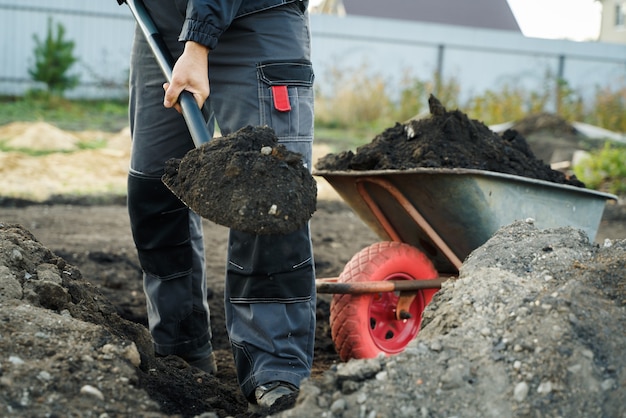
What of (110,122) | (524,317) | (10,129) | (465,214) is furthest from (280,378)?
(110,122)

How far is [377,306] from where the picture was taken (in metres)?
3.40

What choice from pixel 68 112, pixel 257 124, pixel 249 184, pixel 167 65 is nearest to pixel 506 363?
pixel 249 184

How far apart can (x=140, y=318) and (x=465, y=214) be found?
1.68 metres

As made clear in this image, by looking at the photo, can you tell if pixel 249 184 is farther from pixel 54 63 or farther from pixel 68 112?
pixel 54 63

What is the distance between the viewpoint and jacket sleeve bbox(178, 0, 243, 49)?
2.36 metres

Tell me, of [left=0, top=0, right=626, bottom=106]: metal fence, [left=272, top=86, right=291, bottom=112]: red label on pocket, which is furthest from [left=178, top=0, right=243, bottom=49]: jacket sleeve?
[left=0, top=0, right=626, bottom=106]: metal fence

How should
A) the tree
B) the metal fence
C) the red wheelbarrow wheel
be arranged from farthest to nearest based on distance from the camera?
the metal fence → the tree → the red wheelbarrow wheel

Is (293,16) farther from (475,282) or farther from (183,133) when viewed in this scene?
(475,282)

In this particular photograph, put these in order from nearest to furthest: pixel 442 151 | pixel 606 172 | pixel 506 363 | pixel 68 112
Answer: pixel 506 363 < pixel 442 151 < pixel 606 172 < pixel 68 112

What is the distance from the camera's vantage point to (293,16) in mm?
2625

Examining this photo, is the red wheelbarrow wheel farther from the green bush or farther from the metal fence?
the metal fence

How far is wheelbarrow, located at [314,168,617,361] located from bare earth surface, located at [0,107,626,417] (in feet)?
1.51

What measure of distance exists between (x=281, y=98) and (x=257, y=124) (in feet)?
0.40

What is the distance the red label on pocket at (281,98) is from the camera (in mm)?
2529
